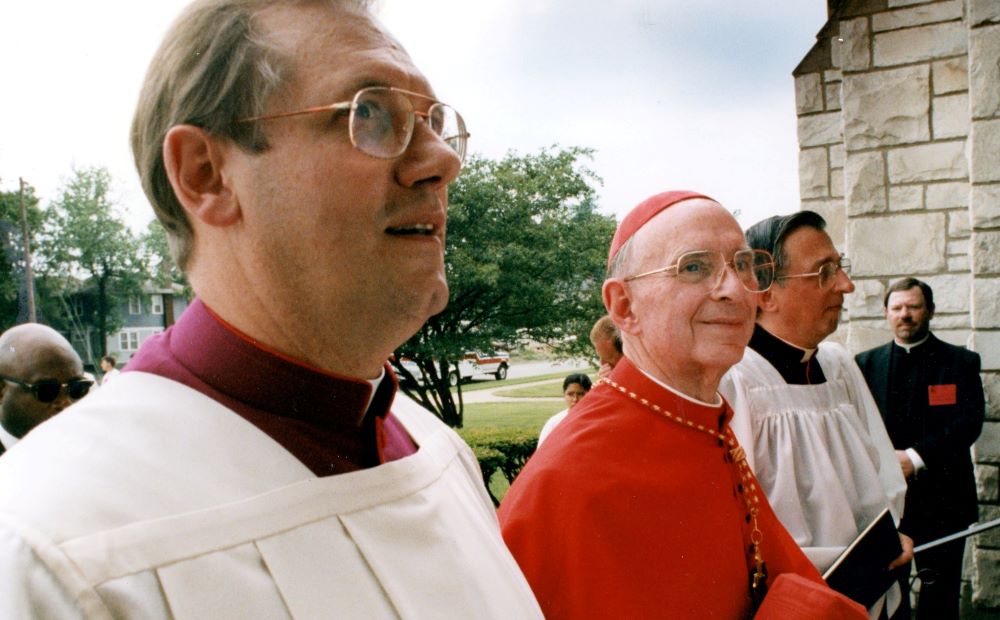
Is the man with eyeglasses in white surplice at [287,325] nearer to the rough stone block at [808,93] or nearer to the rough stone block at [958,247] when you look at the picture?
the rough stone block at [958,247]

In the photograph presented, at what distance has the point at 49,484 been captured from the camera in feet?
2.86

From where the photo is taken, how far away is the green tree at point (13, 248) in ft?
18.2

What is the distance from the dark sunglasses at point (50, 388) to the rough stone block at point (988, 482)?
206 inches

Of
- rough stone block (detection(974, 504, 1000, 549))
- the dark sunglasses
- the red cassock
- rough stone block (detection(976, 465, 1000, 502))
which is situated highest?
A: the dark sunglasses

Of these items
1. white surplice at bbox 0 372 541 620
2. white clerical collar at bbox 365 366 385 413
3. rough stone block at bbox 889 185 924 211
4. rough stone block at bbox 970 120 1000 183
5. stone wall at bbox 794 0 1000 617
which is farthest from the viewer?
rough stone block at bbox 889 185 924 211

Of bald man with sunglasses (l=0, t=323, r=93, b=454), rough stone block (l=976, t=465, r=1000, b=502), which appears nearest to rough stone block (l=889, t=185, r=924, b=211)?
rough stone block (l=976, t=465, r=1000, b=502)

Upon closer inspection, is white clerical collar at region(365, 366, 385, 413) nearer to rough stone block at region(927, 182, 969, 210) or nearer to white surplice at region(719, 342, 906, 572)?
white surplice at region(719, 342, 906, 572)

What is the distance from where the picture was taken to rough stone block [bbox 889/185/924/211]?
5.56 m

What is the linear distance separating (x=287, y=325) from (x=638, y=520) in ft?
3.61

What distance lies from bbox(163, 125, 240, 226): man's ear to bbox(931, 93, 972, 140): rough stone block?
565 centimetres

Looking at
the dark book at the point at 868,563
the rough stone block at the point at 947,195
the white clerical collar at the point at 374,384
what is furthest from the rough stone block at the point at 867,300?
the white clerical collar at the point at 374,384

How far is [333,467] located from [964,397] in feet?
15.7

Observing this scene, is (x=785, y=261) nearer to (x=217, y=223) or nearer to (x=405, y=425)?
(x=405, y=425)

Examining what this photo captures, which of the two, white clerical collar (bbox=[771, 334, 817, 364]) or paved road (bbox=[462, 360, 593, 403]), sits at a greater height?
white clerical collar (bbox=[771, 334, 817, 364])
